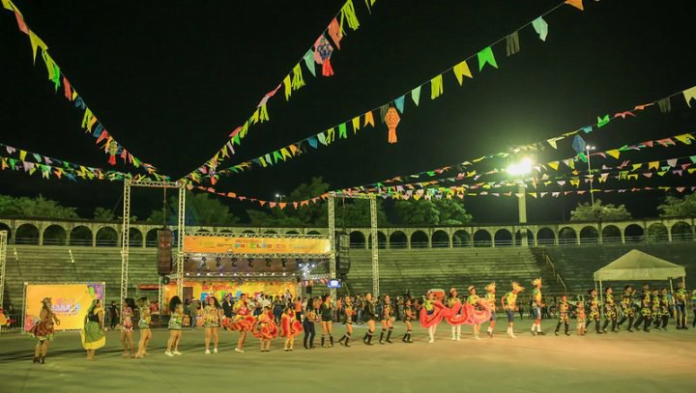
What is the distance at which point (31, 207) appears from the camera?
58094mm

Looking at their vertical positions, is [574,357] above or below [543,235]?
below

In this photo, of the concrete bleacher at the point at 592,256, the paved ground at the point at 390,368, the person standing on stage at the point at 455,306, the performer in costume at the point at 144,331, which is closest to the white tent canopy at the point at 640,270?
the paved ground at the point at 390,368

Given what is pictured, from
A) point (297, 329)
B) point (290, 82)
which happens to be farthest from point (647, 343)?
point (290, 82)

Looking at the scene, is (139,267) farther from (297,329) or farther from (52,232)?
(297,329)

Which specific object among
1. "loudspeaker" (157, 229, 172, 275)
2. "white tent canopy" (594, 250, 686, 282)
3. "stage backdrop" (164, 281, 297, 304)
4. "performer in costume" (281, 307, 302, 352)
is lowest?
"performer in costume" (281, 307, 302, 352)

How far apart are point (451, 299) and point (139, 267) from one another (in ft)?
86.0

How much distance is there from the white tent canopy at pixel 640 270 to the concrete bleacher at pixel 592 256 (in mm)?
14723

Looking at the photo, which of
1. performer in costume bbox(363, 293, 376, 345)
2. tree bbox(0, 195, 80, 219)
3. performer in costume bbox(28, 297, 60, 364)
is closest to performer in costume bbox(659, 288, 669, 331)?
performer in costume bbox(363, 293, 376, 345)

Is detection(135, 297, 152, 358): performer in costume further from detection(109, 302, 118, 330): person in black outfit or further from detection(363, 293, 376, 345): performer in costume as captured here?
detection(109, 302, 118, 330): person in black outfit

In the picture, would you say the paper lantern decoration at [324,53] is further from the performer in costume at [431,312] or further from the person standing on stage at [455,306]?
the person standing on stage at [455,306]

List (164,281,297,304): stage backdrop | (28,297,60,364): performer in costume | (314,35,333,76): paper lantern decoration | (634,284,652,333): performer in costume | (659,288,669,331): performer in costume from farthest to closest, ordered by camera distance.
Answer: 1. (164,281,297,304): stage backdrop
2. (659,288,669,331): performer in costume
3. (634,284,652,333): performer in costume
4. (28,297,60,364): performer in costume
5. (314,35,333,76): paper lantern decoration

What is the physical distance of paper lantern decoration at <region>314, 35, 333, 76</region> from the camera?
11.4 m

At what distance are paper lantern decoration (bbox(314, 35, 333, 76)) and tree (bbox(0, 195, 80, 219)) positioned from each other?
5316cm

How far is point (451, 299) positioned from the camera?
1748cm
